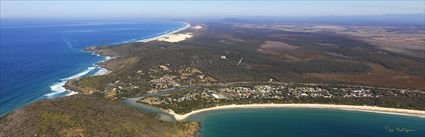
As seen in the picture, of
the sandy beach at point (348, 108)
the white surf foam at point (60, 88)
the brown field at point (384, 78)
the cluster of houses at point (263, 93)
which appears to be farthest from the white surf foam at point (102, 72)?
the brown field at point (384, 78)

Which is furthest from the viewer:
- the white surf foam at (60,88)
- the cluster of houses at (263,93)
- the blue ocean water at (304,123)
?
the white surf foam at (60,88)

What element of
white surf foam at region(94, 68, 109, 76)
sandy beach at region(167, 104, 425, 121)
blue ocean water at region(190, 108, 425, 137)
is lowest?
blue ocean water at region(190, 108, 425, 137)

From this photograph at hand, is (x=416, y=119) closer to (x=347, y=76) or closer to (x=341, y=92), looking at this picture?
(x=341, y=92)

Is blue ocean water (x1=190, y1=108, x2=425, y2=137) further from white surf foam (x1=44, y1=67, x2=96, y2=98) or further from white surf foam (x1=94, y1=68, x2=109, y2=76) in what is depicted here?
white surf foam (x1=94, y1=68, x2=109, y2=76)

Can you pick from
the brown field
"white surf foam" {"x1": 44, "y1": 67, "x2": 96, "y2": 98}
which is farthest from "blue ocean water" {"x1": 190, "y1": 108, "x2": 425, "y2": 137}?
"white surf foam" {"x1": 44, "y1": 67, "x2": 96, "y2": 98}

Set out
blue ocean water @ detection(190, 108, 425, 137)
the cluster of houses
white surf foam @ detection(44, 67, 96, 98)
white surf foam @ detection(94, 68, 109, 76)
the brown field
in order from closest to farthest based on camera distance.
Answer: blue ocean water @ detection(190, 108, 425, 137) < the cluster of houses < white surf foam @ detection(44, 67, 96, 98) < the brown field < white surf foam @ detection(94, 68, 109, 76)

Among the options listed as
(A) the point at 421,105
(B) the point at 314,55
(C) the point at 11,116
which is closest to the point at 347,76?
(A) the point at 421,105

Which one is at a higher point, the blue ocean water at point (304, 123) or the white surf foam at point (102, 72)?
the white surf foam at point (102, 72)

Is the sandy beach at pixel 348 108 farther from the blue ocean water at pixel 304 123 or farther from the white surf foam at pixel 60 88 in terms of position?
the white surf foam at pixel 60 88

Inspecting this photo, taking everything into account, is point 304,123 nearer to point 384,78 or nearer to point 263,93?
point 263,93
